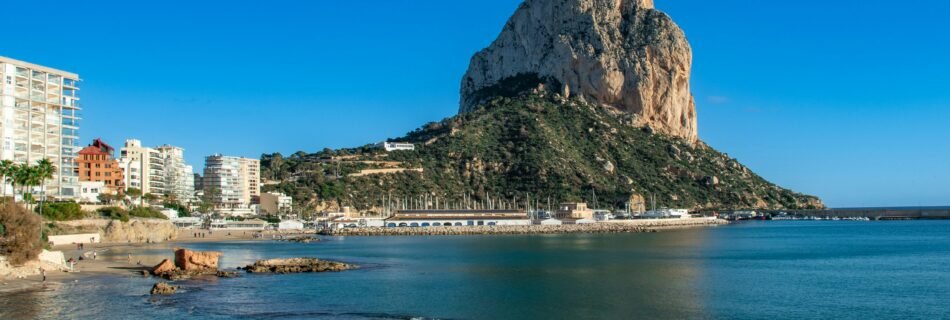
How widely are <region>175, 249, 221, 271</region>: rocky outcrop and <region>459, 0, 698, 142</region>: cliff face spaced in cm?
11502

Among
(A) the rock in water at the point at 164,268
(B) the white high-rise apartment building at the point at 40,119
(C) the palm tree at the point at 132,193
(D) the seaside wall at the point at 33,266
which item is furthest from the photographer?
(C) the palm tree at the point at 132,193

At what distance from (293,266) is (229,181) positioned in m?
99.2

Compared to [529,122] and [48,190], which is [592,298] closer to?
[48,190]

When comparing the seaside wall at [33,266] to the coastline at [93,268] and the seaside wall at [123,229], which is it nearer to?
the coastline at [93,268]

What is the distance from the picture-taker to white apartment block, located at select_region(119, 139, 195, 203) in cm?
11794

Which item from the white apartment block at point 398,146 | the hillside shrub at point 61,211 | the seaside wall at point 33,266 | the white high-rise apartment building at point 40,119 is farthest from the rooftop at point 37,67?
the white apartment block at point 398,146

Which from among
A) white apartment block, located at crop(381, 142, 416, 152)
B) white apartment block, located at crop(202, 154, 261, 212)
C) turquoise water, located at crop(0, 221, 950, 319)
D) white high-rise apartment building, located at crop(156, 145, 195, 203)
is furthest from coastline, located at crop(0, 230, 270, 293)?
white apartment block, located at crop(381, 142, 416, 152)

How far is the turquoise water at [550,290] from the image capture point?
117 feet

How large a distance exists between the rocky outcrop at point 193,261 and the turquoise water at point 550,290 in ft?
11.6

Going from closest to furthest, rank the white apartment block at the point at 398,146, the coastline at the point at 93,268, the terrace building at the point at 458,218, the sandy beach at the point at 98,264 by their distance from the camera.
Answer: the coastline at the point at 93,268, the sandy beach at the point at 98,264, the terrace building at the point at 458,218, the white apartment block at the point at 398,146

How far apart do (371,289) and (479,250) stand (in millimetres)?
32914

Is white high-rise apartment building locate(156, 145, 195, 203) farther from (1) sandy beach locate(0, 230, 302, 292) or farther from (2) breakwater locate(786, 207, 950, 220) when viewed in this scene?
(2) breakwater locate(786, 207, 950, 220)

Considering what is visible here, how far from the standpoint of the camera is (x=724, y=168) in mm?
164625

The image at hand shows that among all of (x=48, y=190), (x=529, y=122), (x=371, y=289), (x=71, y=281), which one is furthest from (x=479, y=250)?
(x=529, y=122)
